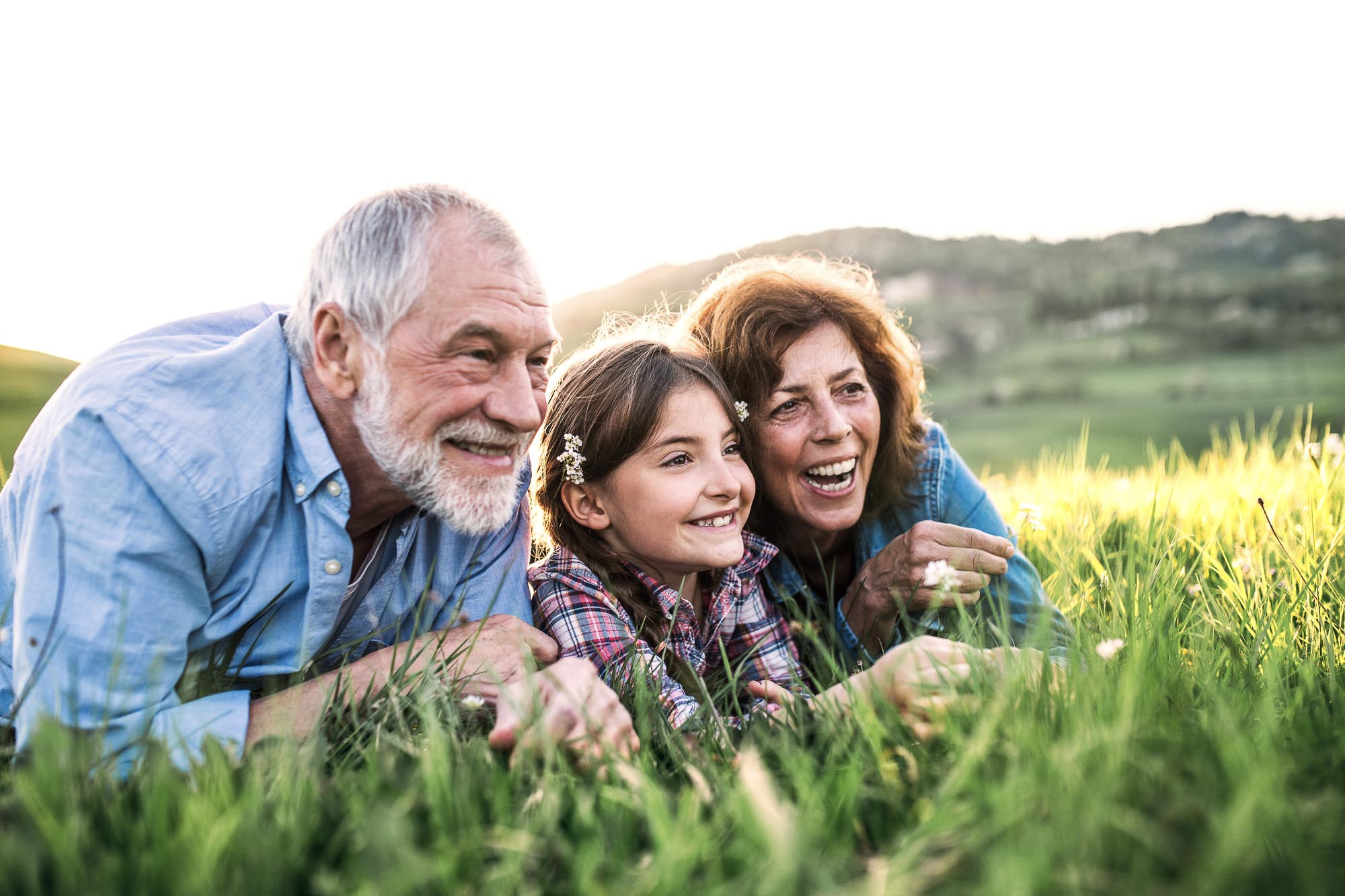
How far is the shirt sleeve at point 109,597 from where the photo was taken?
2.35m

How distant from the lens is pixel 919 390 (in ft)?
14.3

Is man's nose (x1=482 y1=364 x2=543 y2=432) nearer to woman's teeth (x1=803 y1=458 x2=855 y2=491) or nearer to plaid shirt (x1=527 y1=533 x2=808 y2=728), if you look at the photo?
plaid shirt (x1=527 y1=533 x2=808 y2=728)

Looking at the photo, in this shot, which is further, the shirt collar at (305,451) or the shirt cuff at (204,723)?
the shirt collar at (305,451)

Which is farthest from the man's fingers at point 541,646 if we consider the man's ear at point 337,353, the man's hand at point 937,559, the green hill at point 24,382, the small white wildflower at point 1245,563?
the green hill at point 24,382

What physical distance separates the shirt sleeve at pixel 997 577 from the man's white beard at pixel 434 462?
160 centimetres

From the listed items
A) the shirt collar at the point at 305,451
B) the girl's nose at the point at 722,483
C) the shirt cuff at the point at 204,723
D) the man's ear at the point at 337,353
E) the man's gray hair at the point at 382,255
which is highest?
the man's gray hair at the point at 382,255

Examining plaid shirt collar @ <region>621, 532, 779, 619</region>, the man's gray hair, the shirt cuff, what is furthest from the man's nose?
the shirt cuff

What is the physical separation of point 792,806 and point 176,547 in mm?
1864

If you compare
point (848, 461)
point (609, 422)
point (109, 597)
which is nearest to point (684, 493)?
point (609, 422)

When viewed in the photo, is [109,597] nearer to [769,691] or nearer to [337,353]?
[337,353]

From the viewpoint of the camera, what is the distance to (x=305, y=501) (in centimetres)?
291

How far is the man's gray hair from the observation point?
9.64ft

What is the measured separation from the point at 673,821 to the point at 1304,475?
439cm

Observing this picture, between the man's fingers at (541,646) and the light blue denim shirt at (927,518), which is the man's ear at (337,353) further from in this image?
the light blue denim shirt at (927,518)
